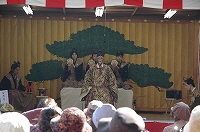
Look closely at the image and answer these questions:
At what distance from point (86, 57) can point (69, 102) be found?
1.78 meters

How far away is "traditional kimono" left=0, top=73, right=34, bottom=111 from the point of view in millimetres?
9281

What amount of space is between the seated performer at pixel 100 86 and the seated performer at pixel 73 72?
2.24 metres

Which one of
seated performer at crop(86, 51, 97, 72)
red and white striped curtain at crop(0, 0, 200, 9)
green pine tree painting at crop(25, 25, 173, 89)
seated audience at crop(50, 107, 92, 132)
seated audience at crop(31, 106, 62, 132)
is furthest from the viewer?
green pine tree painting at crop(25, 25, 173, 89)

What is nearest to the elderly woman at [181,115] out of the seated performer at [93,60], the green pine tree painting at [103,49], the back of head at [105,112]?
the back of head at [105,112]

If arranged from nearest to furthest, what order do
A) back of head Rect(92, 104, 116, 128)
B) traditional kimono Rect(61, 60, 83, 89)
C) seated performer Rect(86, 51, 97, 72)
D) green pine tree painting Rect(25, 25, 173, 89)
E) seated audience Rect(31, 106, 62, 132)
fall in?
seated audience Rect(31, 106, 62, 132) < back of head Rect(92, 104, 116, 128) < traditional kimono Rect(61, 60, 83, 89) < seated performer Rect(86, 51, 97, 72) < green pine tree painting Rect(25, 25, 173, 89)

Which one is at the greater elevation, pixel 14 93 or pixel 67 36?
pixel 67 36

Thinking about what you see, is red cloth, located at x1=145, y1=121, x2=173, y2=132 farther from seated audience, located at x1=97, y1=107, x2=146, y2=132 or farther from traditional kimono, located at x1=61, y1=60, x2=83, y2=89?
traditional kimono, located at x1=61, y1=60, x2=83, y2=89

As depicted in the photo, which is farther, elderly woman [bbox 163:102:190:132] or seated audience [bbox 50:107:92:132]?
elderly woman [bbox 163:102:190:132]

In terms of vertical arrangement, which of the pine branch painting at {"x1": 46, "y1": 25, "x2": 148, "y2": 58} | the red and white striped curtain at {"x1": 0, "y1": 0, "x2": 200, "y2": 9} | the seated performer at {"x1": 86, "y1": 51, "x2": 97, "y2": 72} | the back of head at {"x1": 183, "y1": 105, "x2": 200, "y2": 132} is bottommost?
the back of head at {"x1": 183, "y1": 105, "x2": 200, "y2": 132}

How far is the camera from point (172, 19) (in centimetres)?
1032

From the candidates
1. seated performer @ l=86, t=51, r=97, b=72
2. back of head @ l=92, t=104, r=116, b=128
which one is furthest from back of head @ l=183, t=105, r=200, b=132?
seated performer @ l=86, t=51, r=97, b=72

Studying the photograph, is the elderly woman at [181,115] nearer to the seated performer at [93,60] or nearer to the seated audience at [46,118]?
the seated audience at [46,118]

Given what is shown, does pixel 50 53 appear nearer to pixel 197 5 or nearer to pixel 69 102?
pixel 69 102

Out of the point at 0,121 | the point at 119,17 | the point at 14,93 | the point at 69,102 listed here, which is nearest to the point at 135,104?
the point at 69,102
